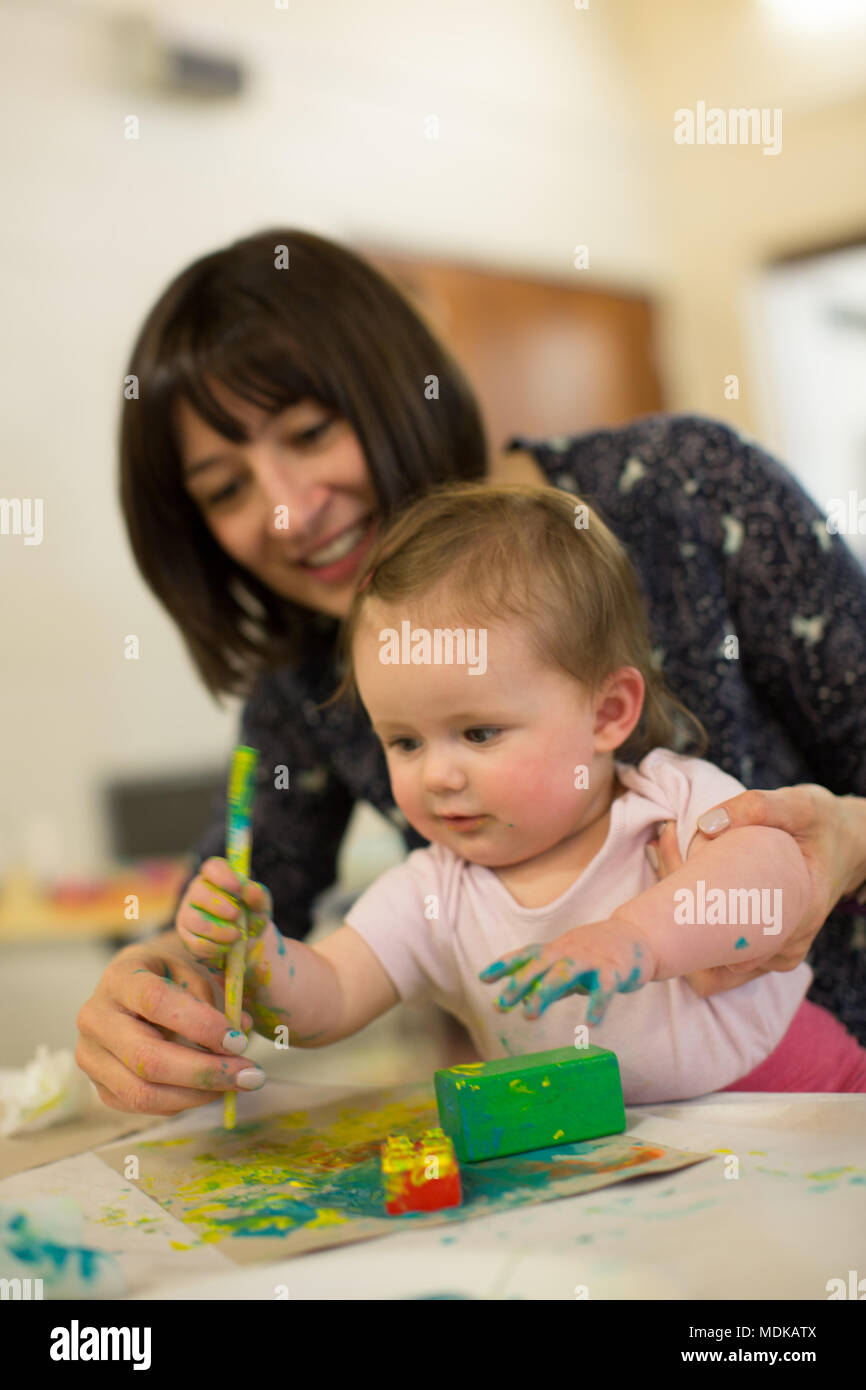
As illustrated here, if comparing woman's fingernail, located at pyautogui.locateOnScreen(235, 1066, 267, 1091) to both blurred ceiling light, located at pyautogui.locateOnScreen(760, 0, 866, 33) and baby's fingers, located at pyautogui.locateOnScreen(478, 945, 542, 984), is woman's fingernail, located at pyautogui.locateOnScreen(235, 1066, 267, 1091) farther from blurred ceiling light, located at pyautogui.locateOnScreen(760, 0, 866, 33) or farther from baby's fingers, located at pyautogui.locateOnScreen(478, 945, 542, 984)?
blurred ceiling light, located at pyautogui.locateOnScreen(760, 0, 866, 33)

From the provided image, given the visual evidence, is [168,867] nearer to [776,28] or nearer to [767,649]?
[767,649]

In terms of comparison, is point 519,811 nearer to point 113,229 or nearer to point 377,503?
point 377,503

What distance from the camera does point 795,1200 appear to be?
1.96ft

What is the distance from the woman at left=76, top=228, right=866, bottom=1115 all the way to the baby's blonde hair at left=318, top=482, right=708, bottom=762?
0.53 feet

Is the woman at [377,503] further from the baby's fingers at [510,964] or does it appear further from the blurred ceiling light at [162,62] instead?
the blurred ceiling light at [162,62]

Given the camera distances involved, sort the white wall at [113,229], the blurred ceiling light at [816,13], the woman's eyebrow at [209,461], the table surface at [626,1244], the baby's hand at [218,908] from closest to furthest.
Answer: the table surface at [626,1244]
the baby's hand at [218,908]
the woman's eyebrow at [209,461]
the white wall at [113,229]
the blurred ceiling light at [816,13]

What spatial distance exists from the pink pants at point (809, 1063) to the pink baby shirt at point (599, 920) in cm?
1

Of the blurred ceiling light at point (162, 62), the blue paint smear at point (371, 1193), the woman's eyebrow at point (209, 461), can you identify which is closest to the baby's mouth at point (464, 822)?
the blue paint smear at point (371, 1193)

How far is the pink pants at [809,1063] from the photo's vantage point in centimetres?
87

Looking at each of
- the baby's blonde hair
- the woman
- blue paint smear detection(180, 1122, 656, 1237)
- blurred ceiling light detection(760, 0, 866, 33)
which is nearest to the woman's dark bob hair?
the woman

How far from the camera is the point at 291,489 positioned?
114 centimetres

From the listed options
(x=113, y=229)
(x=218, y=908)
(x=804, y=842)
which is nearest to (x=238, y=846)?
(x=218, y=908)

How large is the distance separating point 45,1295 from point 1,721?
2749 millimetres
